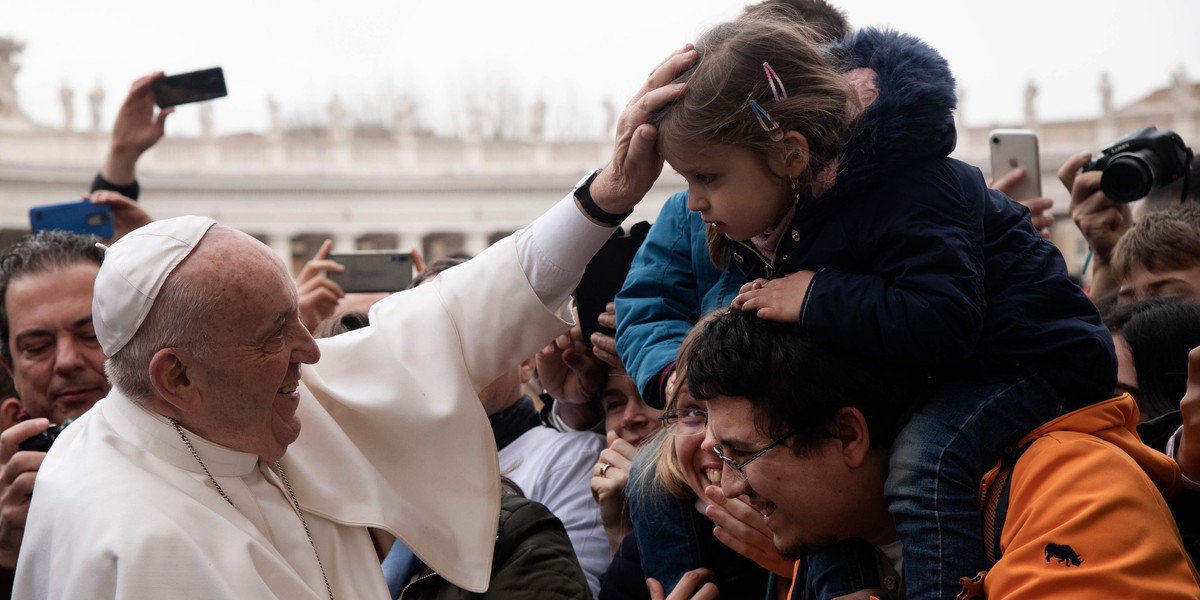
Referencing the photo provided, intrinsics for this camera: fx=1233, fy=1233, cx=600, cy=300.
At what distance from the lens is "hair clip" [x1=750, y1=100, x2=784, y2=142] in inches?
106

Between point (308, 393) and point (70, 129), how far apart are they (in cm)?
4279

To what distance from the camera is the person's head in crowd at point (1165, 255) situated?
4.23 metres

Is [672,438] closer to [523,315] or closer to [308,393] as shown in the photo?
[523,315]

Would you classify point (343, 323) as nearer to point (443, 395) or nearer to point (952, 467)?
point (443, 395)

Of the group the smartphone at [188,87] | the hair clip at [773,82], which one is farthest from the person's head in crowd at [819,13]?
the smartphone at [188,87]

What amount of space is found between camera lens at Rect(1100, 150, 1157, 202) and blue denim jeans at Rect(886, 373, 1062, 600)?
7.89 ft

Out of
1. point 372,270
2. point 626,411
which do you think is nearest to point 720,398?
point 626,411

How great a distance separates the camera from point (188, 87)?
612 cm

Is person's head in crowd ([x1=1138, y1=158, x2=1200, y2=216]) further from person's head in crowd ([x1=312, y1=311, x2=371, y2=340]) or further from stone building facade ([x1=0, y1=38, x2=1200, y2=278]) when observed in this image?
stone building facade ([x1=0, y1=38, x2=1200, y2=278])

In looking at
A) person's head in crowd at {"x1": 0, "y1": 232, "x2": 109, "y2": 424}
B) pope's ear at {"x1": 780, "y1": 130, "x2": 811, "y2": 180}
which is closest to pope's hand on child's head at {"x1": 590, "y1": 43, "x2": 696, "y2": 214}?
pope's ear at {"x1": 780, "y1": 130, "x2": 811, "y2": 180}

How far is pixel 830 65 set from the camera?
9.39ft

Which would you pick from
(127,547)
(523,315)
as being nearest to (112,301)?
(127,547)

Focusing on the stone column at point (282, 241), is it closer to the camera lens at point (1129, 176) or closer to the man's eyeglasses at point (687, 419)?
the camera lens at point (1129, 176)

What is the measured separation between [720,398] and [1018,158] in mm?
2994
